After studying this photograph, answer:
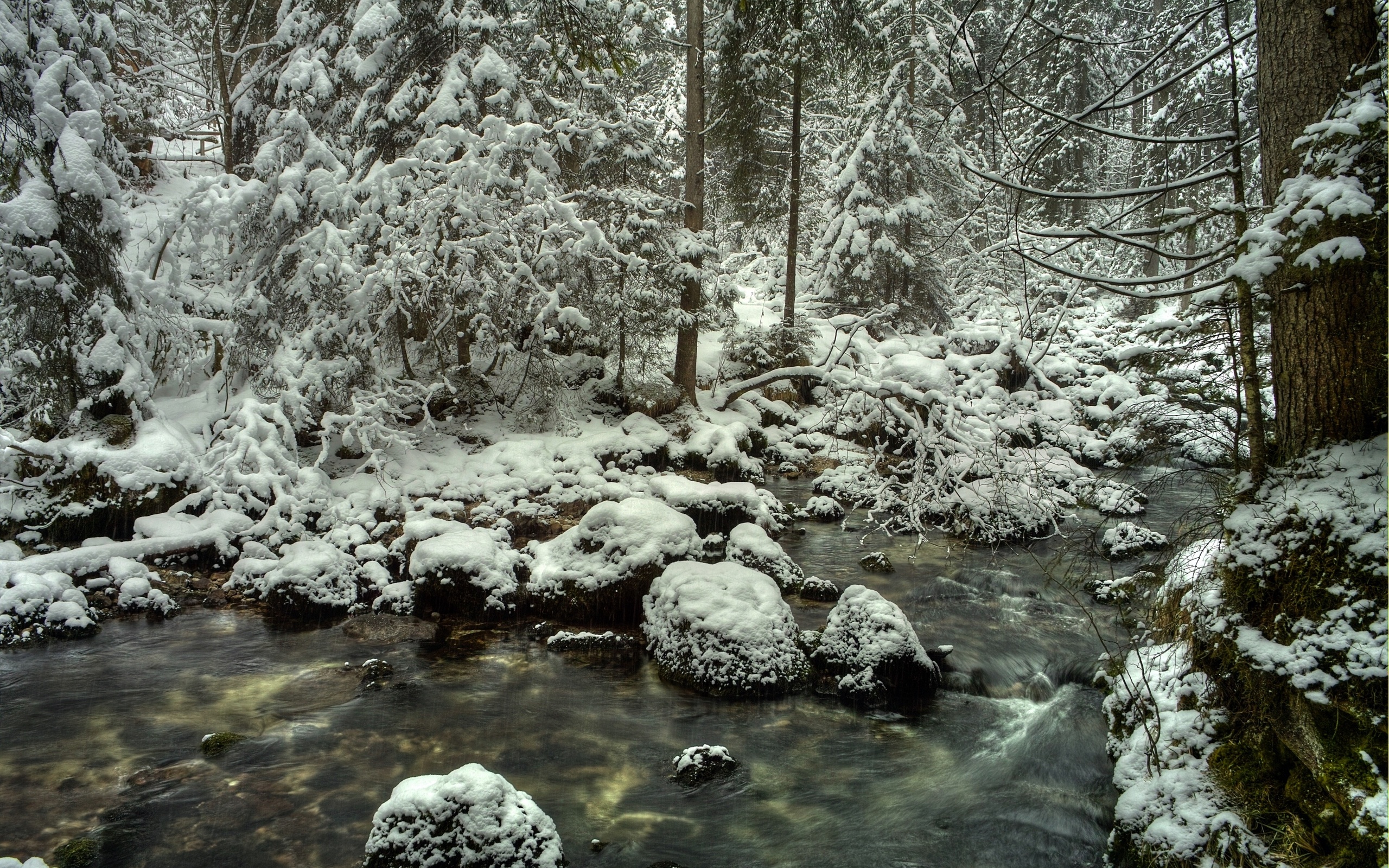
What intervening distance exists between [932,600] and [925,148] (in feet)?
53.5

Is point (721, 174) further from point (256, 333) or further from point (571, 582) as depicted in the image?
point (571, 582)

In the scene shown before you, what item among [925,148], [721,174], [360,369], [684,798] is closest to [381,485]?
[360,369]

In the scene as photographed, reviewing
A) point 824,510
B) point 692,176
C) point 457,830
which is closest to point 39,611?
point 457,830

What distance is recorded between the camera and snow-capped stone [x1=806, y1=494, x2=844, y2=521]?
43.6 ft

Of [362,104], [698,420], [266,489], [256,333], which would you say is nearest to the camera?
[266,489]

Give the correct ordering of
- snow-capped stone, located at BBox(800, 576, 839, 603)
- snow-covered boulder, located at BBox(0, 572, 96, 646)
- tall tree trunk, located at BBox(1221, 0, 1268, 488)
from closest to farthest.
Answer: tall tree trunk, located at BBox(1221, 0, 1268, 488) < snow-covered boulder, located at BBox(0, 572, 96, 646) < snow-capped stone, located at BBox(800, 576, 839, 603)

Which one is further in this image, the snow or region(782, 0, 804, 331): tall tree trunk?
region(782, 0, 804, 331): tall tree trunk

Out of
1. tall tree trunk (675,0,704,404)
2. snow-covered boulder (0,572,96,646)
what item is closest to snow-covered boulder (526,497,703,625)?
snow-covered boulder (0,572,96,646)

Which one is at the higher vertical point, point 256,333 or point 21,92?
point 21,92

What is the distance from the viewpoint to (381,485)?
38.8 ft

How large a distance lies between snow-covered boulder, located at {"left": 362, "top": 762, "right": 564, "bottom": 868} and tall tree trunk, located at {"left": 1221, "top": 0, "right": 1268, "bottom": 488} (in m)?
4.92

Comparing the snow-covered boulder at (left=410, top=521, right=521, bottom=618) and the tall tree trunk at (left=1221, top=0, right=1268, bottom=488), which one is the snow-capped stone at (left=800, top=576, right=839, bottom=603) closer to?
the snow-covered boulder at (left=410, top=521, right=521, bottom=618)

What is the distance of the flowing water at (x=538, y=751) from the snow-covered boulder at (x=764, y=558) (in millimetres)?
795

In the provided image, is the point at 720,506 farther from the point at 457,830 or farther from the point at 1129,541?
the point at 457,830
